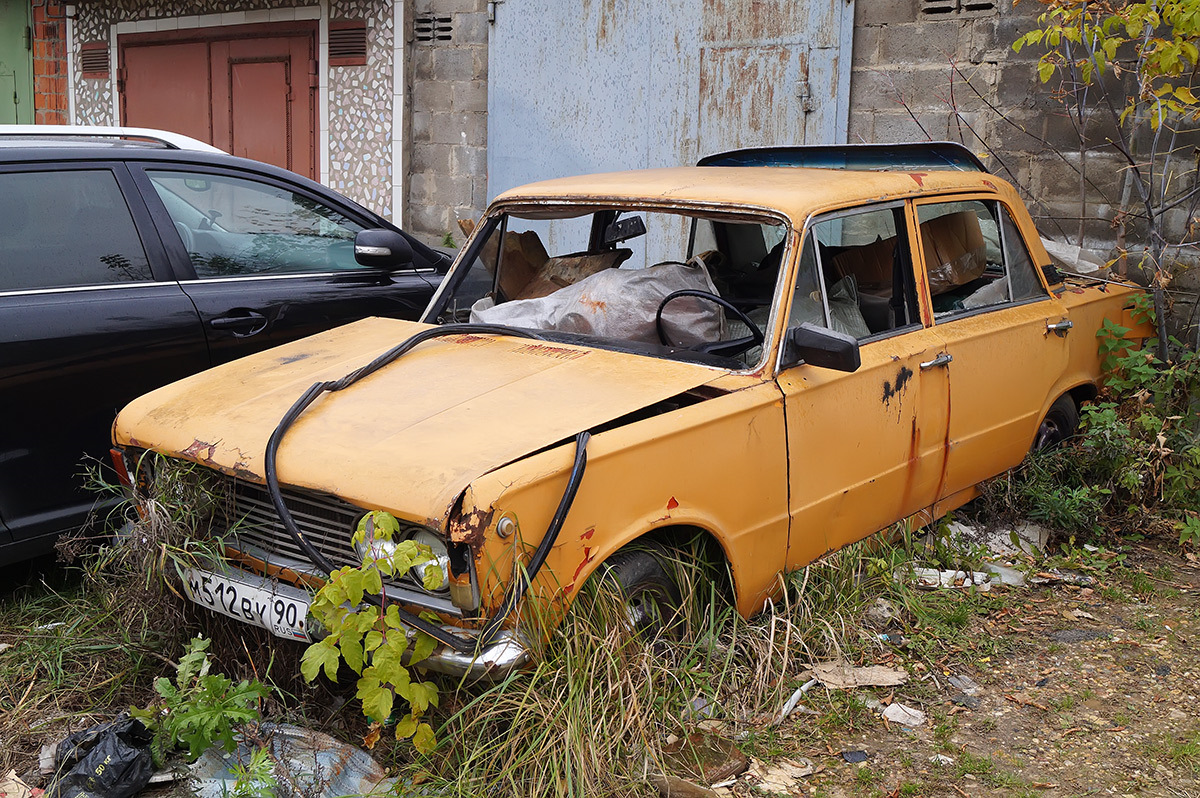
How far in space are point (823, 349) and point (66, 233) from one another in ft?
9.44

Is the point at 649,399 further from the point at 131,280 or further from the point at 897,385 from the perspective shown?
the point at 131,280

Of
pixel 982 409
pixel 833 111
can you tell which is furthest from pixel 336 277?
pixel 833 111

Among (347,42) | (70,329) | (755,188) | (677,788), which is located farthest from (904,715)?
(347,42)

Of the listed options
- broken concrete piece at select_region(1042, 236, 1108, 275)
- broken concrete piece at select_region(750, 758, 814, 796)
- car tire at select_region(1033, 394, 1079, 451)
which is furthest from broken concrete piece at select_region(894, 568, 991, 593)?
broken concrete piece at select_region(1042, 236, 1108, 275)

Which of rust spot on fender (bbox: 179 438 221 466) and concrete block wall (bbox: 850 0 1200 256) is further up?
concrete block wall (bbox: 850 0 1200 256)

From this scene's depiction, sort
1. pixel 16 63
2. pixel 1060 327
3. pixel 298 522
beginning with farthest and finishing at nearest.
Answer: pixel 16 63
pixel 1060 327
pixel 298 522

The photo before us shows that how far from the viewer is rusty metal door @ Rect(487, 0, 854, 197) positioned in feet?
24.6

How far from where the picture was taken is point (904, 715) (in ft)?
11.4

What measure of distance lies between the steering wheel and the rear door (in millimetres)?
794

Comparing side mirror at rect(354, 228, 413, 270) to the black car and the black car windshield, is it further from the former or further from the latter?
the black car windshield

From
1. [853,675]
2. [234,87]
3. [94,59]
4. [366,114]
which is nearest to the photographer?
[853,675]

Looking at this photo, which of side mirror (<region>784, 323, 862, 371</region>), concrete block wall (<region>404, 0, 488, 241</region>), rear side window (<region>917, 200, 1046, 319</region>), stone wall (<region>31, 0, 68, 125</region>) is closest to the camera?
side mirror (<region>784, 323, 862, 371</region>)

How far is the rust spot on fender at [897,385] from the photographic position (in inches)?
153

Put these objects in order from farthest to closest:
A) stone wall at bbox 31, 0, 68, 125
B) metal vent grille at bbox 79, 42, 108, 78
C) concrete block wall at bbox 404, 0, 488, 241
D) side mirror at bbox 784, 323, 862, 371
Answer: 1. stone wall at bbox 31, 0, 68, 125
2. metal vent grille at bbox 79, 42, 108, 78
3. concrete block wall at bbox 404, 0, 488, 241
4. side mirror at bbox 784, 323, 862, 371
